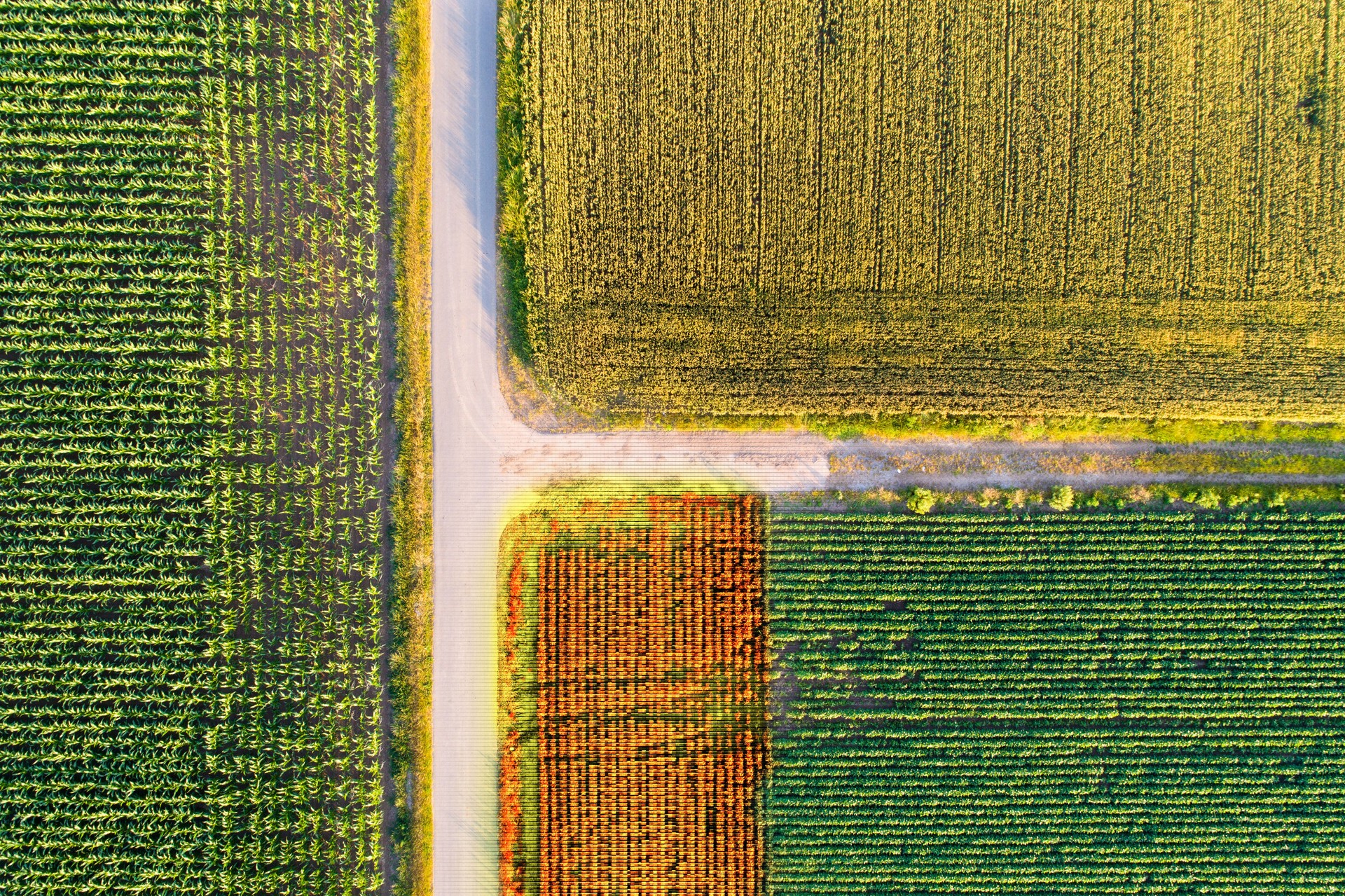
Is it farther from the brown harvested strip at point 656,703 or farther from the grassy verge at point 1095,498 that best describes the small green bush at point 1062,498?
the brown harvested strip at point 656,703

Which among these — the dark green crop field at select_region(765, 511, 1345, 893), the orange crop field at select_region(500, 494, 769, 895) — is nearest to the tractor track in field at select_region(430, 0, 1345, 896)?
the orange crop field at select_region(500, 494, 769, 895)

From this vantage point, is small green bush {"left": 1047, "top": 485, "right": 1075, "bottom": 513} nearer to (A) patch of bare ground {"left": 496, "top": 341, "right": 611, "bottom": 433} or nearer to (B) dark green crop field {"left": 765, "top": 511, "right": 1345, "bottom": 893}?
(B) dark green crop field {"left": 765, "top": 511, "right": 1345, "bottom": 893}

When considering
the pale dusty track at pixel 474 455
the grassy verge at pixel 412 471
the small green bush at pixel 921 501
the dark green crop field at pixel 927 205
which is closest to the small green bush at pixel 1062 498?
the dark green crop field at pixel 927 205

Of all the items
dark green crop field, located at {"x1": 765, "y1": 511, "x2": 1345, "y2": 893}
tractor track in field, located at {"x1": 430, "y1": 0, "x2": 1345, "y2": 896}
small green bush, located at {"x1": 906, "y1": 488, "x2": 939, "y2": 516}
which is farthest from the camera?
tractor track in field, located at {"x1": 430, "y1": 0, "x2": 1345, "y2": 896}

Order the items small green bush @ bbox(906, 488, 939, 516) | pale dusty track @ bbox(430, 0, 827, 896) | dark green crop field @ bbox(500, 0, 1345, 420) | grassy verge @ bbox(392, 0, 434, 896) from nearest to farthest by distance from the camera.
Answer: grassy verge @ bbox(392, 0, 434, 896)
pale dusty track @ bbox(430, 0, 827, 896)
small green bush @ bbox(906, 488, 939, 516)
dark green crop field @ bbox(500, 0, 1345, 420)

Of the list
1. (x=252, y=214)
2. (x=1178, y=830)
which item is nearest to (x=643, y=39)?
(x=252, y=214)

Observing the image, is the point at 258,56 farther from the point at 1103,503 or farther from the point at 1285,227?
the point at 1285,227
